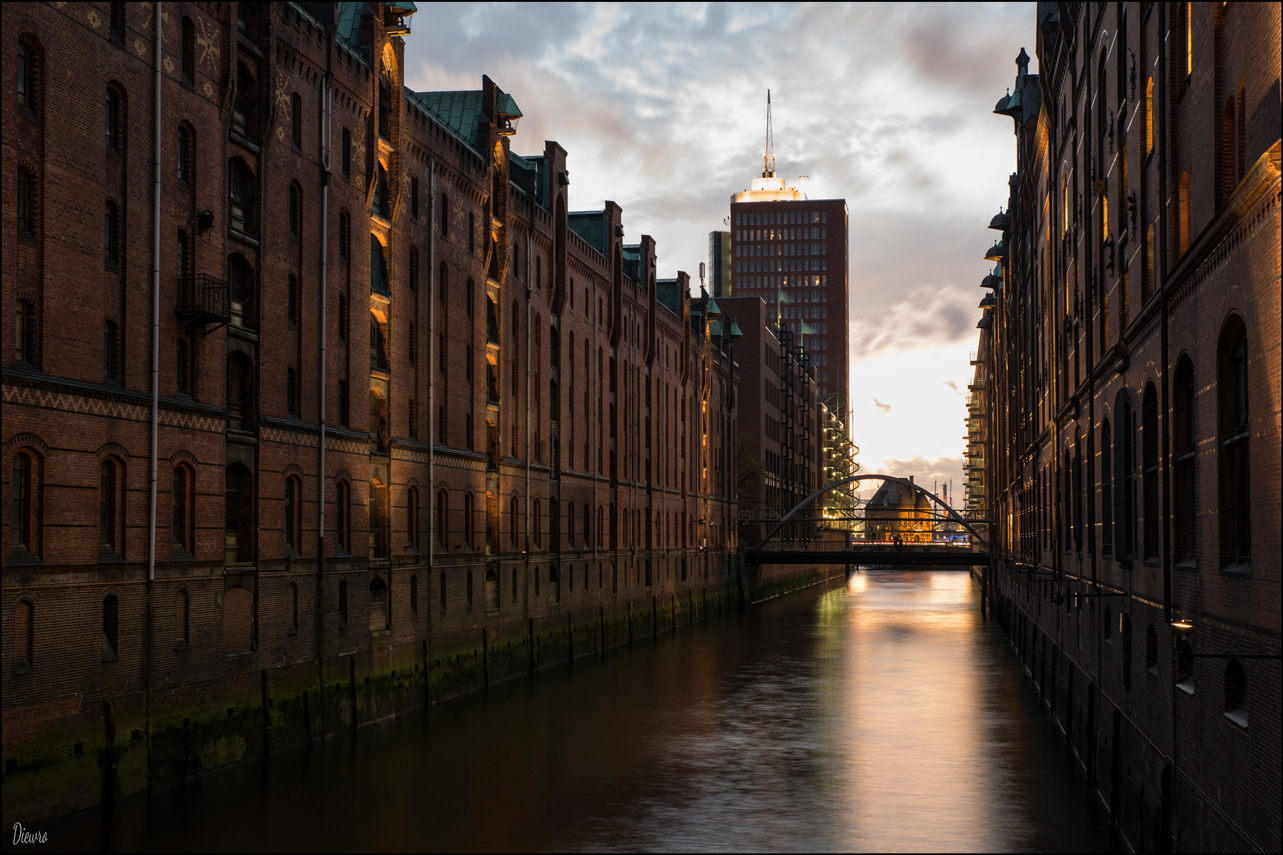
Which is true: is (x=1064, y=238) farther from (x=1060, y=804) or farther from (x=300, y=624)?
(x=300, y=624)

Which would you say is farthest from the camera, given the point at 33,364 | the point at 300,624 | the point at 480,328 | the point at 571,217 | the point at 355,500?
the point at 571,217

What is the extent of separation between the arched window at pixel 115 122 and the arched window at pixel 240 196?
4206mm

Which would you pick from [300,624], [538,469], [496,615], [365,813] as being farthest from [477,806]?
[538,469]

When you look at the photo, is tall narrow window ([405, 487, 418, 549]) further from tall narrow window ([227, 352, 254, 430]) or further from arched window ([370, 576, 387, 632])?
tall narrow window ([227, 352, 254, 430])

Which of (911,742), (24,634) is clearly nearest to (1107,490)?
(911,742)

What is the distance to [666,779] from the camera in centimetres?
2748

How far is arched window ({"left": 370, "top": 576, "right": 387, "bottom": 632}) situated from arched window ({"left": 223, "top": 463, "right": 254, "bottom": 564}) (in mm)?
6370

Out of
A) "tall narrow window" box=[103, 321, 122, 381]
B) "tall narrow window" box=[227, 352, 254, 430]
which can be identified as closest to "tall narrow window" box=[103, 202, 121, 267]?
"tall narrow window" box=[103, 321, 122, 381]

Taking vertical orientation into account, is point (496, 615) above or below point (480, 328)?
below

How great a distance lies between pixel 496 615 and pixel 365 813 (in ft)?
65.7

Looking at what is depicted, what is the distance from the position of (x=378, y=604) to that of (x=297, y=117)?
13.0 meters

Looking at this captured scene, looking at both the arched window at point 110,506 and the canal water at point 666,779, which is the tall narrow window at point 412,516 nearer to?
the canal water at point 666,779

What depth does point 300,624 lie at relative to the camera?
3023cm

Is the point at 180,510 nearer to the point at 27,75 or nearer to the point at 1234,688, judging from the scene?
the point at 27,75
